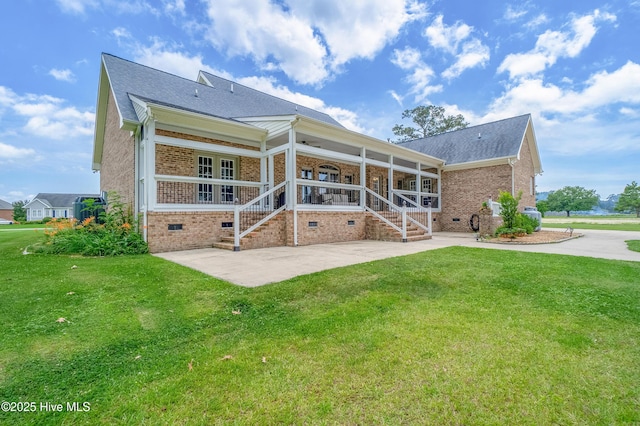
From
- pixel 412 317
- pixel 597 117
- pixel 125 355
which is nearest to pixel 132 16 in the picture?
pixel 125 355

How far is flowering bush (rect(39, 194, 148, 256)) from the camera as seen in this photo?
791cm

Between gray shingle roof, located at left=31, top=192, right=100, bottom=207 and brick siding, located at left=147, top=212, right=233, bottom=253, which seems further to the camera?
gray shingle roof, located at left=31, top=192, right=100, bottom=207

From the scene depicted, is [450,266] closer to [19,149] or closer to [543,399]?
[543,399]

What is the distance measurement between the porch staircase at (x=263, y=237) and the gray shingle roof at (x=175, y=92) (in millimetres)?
4294

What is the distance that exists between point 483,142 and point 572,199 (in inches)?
2999

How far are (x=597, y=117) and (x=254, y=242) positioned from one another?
27.6 meters

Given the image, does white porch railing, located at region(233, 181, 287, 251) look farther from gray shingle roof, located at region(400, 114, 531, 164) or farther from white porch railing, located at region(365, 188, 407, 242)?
gray shingle roof, located at region(400, 114, 531, 164)

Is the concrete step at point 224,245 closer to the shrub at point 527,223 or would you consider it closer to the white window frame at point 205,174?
the white window frame at point 205,174

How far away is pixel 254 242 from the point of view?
30.1ft

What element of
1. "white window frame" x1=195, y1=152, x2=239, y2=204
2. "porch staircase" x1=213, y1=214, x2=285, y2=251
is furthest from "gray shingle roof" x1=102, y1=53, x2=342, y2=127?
"porch staircase" x1=213, y1=214, x2=285, y2=251

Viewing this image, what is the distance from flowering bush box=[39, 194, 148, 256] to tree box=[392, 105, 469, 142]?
2985cm

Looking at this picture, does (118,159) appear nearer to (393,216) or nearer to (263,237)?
(263,237)

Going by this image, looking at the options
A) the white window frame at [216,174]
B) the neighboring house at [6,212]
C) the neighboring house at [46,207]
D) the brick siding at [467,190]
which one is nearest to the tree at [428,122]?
the brick siding at [467,190]

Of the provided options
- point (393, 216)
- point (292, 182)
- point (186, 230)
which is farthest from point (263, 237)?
point (393, 216)
